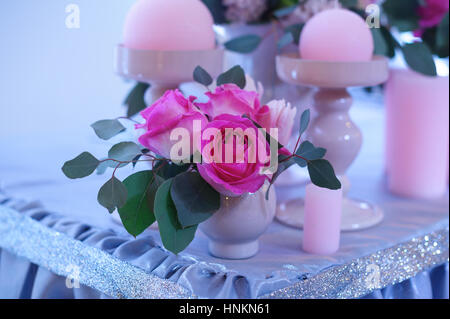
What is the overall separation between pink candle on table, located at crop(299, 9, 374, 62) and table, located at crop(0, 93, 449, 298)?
8.2 inches

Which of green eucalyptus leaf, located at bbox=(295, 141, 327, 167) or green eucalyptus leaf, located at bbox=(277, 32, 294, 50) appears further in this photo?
green eucalyptus leaf, located at bbox=(277, 32, 294, 50)

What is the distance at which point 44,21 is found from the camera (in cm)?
85

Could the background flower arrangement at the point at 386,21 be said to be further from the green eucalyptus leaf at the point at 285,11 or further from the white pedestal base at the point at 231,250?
the white pedestal base at the point at 231,250

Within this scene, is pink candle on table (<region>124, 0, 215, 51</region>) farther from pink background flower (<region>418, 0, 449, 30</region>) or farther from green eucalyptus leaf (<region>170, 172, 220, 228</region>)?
pink background flower (<region>418, 0, 449, 30</region>)

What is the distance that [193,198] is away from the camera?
0.46 m

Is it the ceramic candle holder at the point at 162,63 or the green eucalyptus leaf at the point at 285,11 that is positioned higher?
the green eucalyptus leaf at the point at 285,11

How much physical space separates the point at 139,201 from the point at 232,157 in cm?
10

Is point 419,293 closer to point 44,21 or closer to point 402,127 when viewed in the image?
point 402,127

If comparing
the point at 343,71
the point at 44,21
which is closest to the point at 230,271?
the point at 343,71

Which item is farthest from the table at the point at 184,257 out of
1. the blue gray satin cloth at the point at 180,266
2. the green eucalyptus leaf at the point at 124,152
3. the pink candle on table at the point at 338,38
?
the pink candle on table at the point at 338,38

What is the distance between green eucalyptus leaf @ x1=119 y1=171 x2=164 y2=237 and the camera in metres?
0.48

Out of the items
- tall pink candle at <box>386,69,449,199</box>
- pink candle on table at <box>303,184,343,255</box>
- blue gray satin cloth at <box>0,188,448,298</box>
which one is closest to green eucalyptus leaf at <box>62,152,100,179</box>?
blue gray satin cloth at <box>0,188,448,298</box>

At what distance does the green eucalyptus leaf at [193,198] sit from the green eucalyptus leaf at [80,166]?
0.25 ft

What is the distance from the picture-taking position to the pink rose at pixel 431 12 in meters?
0.79
